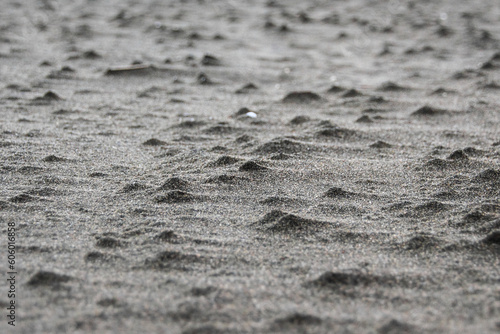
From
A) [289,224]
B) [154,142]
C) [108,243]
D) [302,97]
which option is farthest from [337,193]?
[302,97]

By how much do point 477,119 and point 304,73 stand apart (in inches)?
48.2

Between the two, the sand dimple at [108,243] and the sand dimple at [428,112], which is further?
the sand dimple at [428,112]

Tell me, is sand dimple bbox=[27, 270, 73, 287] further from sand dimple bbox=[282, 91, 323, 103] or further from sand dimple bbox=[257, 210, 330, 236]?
sand dimple bbox=[282, 91, 323, 103]

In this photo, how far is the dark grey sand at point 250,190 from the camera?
1146 millimetres

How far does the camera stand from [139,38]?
164 inches

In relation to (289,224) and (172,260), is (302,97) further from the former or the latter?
(172,260)

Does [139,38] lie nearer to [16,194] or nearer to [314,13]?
[314,13]

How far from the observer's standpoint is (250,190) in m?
1.72

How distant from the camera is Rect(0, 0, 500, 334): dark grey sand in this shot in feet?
3.76

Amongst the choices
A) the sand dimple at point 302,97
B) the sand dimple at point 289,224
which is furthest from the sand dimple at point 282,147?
the sand dimple at point 302,97

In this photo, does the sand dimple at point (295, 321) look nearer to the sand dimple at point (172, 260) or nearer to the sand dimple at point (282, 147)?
the sand dimple at point (172, 260)

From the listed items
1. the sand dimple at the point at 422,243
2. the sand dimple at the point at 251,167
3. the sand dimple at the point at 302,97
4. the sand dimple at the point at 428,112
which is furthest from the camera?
the sand dimple at the point at 302,97

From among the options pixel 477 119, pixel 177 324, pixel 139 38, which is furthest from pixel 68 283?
pixel 139 38

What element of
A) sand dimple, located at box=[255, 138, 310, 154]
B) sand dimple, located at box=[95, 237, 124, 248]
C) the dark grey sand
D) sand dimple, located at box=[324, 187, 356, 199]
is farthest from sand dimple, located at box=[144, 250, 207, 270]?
sand dimple, located at box=[255, 138, 310, 154]
